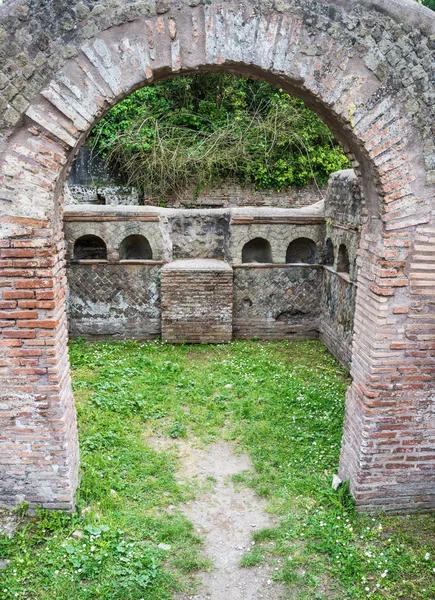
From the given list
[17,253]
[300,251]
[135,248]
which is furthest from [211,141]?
[17,253]

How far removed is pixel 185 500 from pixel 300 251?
5.81 metres

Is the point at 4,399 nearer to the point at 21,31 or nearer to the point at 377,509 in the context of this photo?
the point at 21,31

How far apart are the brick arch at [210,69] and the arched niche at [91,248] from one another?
16.6ft

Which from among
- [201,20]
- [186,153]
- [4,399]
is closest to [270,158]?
[186,153]

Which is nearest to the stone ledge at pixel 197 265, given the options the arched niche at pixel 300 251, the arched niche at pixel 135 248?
the arched niche at pixel 135 248

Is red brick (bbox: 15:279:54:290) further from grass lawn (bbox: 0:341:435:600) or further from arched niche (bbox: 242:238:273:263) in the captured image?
arched niche (bbox: 242:238:273:263)

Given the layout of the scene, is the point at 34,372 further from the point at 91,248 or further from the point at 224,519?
the point at 91,248

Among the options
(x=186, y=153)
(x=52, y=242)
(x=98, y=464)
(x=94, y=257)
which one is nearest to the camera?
(x=52, y=242)

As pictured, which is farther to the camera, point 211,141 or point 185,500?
point 211,141

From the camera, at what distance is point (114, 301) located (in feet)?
27.6

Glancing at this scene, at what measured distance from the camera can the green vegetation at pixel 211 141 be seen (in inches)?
473

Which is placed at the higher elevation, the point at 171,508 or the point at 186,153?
the point at 186,153

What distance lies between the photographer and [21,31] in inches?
120

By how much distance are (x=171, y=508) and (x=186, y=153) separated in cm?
984
